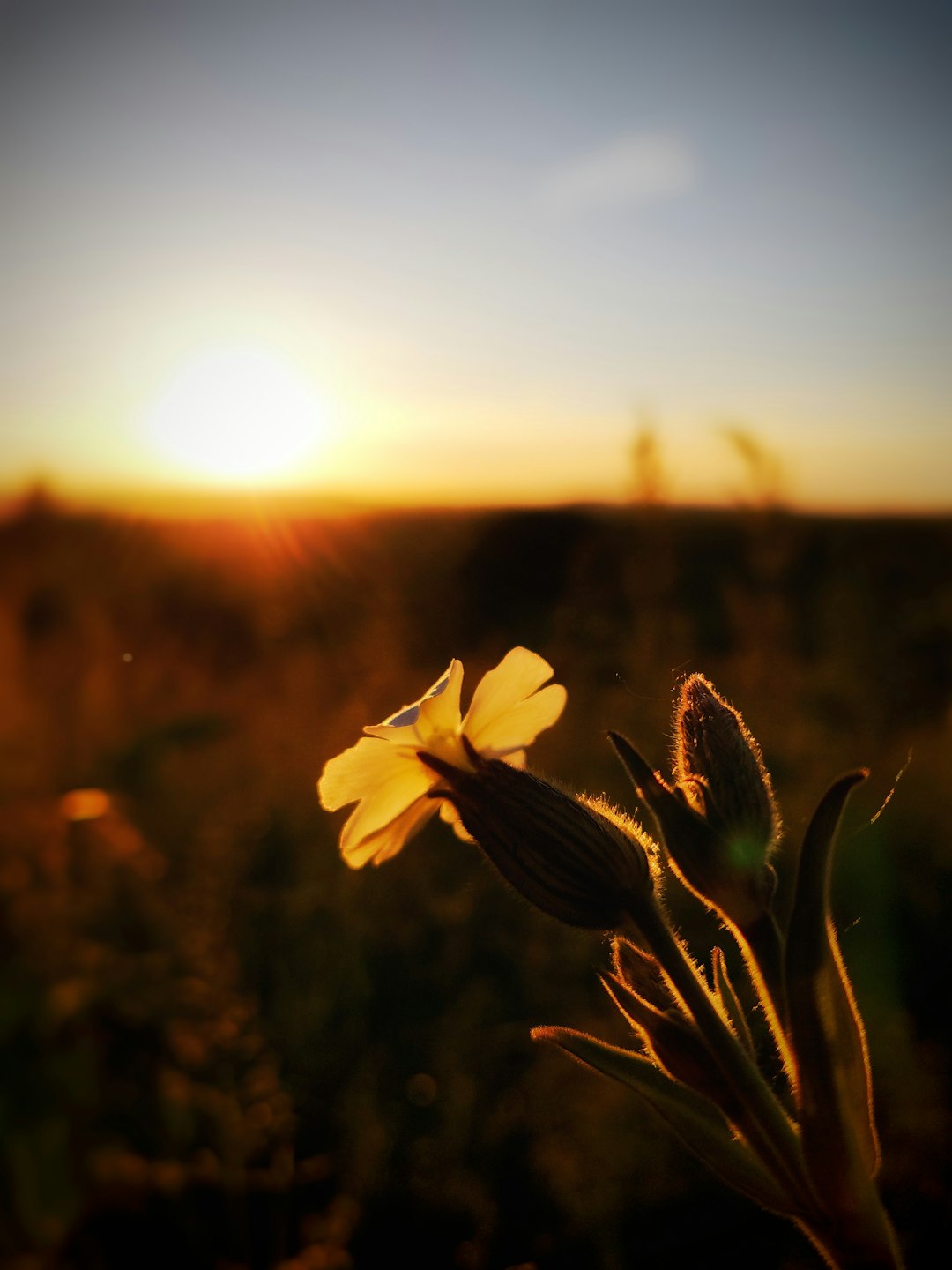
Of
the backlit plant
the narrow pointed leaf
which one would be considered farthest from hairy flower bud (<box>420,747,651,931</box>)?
the narrow pointed leaf

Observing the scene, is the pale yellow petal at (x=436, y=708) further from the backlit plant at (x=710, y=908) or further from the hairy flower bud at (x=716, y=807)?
the hairy flower bud at (x=716, y=807)

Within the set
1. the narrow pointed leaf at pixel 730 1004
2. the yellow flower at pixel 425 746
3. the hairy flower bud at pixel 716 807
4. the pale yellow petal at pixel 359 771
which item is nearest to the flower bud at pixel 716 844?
the hairy flower bud at pixel 716 807

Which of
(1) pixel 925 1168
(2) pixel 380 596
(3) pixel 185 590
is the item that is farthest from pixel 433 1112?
(3) pixel 185 590

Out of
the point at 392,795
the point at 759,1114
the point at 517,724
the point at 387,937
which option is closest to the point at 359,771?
the point at 392,795

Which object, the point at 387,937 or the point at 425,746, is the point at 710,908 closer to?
the point at 425,746

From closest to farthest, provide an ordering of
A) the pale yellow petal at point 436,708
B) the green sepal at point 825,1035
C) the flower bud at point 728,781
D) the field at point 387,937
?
1. the green sepal at point 825,1035
2. the flower bud at point 728,781
3. the pale yellow petal at point 436,708
4. the field at point 387,937

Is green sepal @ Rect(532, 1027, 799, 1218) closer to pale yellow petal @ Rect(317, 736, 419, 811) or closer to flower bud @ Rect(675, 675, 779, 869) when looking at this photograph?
flower bud @ Rect(675, 675, 779, 869)
